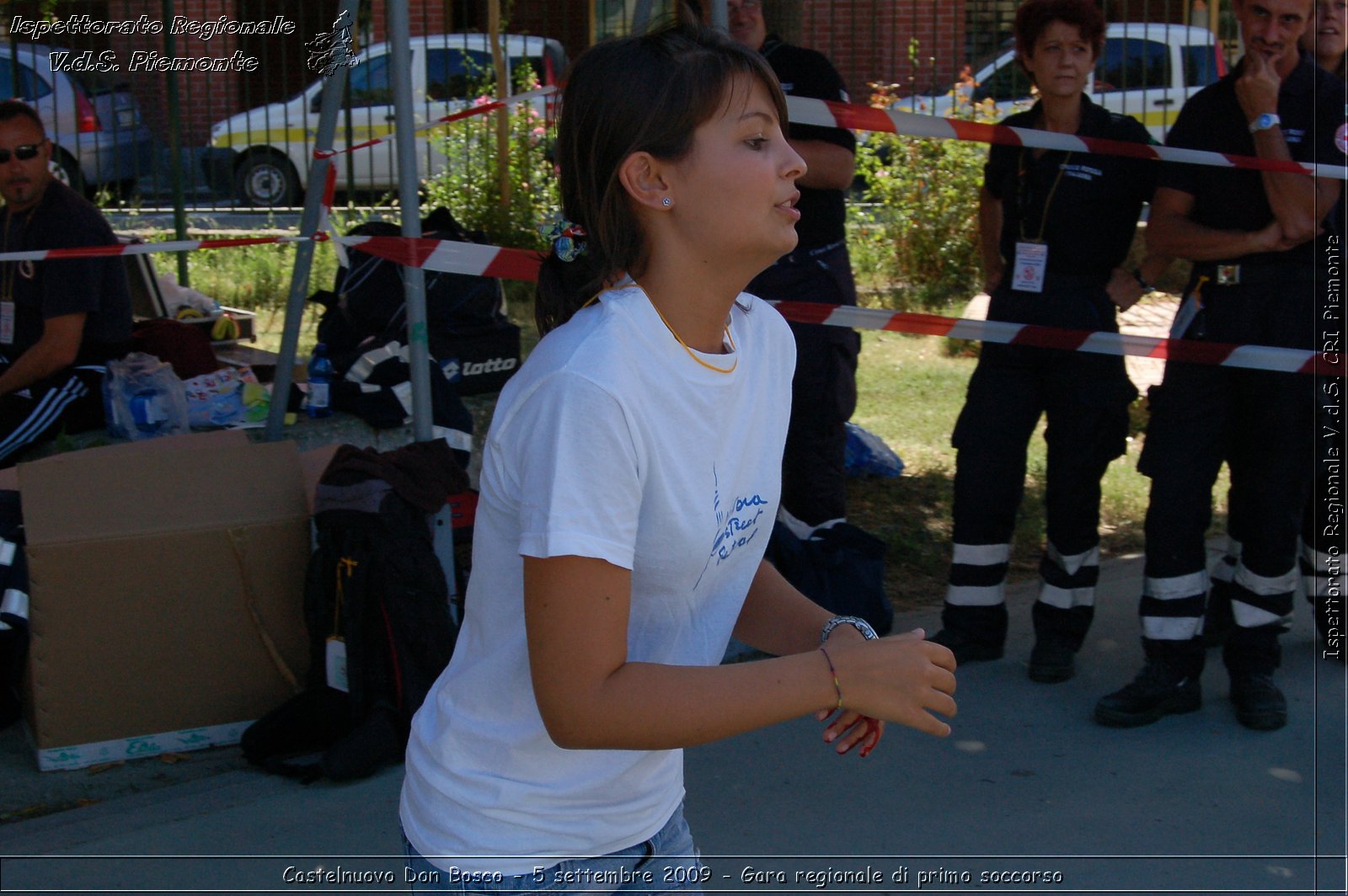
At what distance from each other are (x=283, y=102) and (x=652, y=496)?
402 inches

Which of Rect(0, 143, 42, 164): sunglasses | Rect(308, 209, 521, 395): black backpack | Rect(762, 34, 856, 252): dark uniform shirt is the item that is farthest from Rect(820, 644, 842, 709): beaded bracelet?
Rect(0, 143, 42, 164): sunglasses

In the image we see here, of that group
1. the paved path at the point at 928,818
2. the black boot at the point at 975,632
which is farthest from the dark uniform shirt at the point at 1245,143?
the paved path at the point at 928,818

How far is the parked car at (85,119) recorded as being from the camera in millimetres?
8953

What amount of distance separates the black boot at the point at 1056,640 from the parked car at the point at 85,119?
689cm

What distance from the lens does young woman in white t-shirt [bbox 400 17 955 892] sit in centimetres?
143

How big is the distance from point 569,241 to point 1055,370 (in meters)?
2.86

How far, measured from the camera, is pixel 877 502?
611 centimetres

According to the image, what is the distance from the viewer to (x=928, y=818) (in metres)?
3.42

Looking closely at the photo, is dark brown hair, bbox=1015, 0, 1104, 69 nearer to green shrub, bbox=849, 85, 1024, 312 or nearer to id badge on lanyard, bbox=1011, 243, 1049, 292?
id badge on lanyard, bbox=1011, 243, 1049, 292

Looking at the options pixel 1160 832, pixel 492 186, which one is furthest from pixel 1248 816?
pixel 492 186

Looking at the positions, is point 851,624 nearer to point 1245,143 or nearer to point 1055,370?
point 1055,370

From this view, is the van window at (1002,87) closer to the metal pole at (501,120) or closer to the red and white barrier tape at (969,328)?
the metal pole at (501,120)

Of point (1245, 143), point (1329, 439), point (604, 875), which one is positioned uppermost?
point (1245, 143)

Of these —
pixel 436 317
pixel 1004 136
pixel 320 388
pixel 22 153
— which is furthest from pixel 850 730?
pixel 22 153
